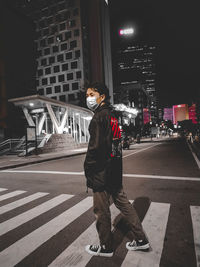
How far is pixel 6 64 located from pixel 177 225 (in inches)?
1680

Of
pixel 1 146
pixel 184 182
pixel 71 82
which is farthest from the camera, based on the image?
pixel 71 82

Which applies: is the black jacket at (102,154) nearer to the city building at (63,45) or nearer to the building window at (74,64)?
→ the city building at (63,45)

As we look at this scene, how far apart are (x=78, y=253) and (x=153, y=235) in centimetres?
115

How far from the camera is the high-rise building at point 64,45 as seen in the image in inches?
2406

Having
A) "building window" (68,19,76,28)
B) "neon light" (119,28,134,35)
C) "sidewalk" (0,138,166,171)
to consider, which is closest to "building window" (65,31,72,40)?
"building window" (68,19,76,28)

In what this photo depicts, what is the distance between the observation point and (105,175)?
2.27 meters

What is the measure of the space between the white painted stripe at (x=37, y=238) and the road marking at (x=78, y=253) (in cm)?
46

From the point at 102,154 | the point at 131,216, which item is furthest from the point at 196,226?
the point at 102,154

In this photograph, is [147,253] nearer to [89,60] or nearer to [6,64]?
[6,64]

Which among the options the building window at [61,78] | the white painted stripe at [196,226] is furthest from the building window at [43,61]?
the white painted stripe at [196,226]

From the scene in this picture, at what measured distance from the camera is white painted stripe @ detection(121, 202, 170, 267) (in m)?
2.20

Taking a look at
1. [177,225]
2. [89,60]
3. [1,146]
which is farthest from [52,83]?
[177,225]

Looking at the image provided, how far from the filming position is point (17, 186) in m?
6.41

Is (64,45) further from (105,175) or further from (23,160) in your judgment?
(105,175)
